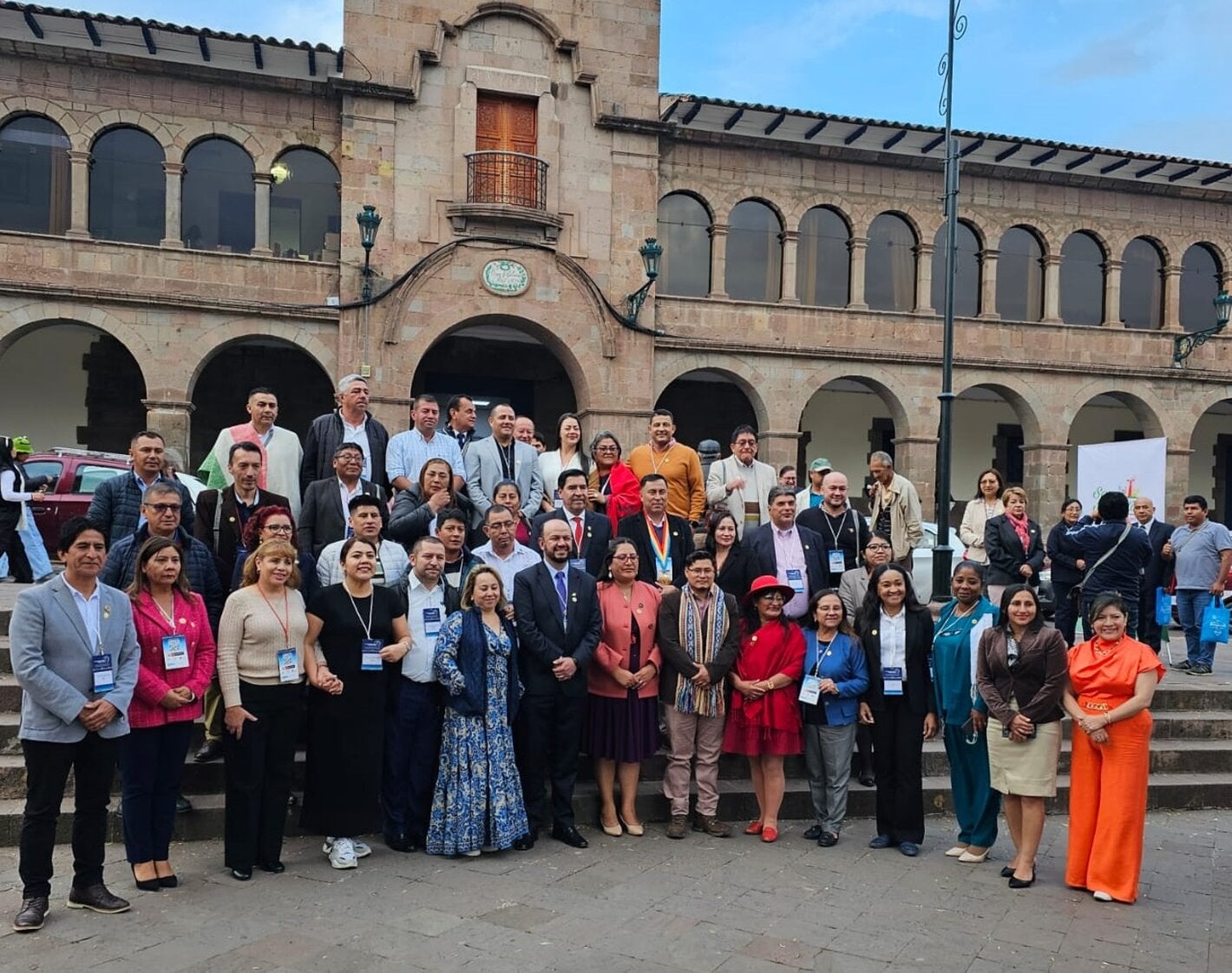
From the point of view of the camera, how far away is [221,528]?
6.36 m

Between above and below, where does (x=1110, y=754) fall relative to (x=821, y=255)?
below

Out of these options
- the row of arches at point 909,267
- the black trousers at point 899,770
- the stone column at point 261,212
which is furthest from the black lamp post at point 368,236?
the black trousers at point 899,770

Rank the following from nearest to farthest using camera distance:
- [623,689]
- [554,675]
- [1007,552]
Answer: [554,675] < [623,689] < [1007,552]

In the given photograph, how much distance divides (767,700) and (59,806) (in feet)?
13.5

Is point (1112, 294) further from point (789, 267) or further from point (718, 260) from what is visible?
point (718, 260)

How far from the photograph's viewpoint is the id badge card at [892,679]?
21.0ft

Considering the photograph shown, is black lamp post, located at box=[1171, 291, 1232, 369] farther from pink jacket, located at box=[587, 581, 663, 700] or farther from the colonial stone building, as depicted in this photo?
pink jacket, located at box=[587, 581, 663, 700]

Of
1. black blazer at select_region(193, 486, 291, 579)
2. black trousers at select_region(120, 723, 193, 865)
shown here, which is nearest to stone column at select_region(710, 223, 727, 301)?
black blazer at select_region(193, 486, 291, 579)

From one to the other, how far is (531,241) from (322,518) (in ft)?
38.1

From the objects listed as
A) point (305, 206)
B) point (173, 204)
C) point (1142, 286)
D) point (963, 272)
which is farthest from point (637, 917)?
point (1142, 286)

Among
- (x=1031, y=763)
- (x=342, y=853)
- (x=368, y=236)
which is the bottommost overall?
(x=342, y=853)

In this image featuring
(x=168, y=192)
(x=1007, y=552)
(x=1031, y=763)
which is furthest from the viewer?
(x=168, y=192)

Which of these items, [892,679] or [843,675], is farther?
[843,675]

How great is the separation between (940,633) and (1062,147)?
1669 centimetres
